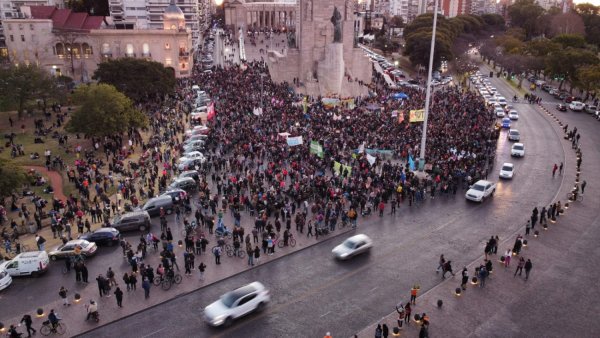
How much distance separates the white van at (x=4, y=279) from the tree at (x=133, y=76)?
131 feet

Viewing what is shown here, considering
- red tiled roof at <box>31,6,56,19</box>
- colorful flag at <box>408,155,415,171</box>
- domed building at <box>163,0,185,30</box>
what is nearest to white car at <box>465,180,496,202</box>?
colorful flag at <box>408,155,415,171</box>

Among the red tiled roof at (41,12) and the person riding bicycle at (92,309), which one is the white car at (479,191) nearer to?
the person riding bicycle at (92,309)

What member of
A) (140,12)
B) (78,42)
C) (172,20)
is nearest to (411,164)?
(172,20)

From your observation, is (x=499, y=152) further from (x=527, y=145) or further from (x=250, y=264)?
(x=250, y=264)

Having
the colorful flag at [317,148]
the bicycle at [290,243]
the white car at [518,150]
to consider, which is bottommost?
the bicycle at [290,243]

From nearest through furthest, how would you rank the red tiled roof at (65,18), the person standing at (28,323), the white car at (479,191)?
the person standing at (28,323) < the white car at (479,191) < the red tiled roof at (65,18)

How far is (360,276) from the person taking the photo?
941 inches

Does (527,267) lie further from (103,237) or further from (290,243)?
(103,237)

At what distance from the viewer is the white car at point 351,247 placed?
2536 cm

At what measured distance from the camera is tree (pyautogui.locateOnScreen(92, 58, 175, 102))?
60.2 m

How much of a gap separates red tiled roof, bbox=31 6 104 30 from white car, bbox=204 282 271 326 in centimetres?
7026

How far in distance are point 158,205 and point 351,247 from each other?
12892mm

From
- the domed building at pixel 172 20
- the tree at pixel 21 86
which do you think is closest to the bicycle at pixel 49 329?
the tree at pixel 21 86

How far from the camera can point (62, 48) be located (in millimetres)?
77688
